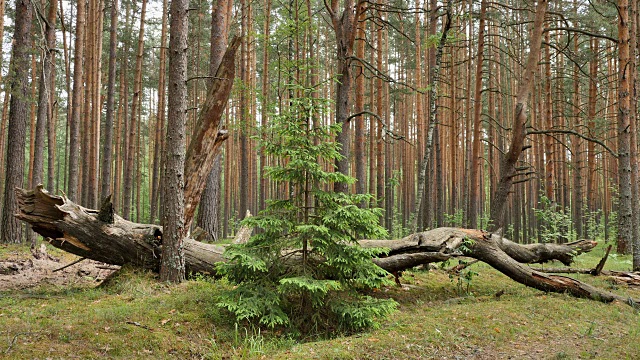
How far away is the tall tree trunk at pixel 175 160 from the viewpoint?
21.5 feet

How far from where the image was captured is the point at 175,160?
21.7 feet

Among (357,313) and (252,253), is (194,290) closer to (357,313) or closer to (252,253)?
(252,253)

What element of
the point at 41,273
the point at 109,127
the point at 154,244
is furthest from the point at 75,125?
the point at 154,244

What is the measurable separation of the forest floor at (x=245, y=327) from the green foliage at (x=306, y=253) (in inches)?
14.3

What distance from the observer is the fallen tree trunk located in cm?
646

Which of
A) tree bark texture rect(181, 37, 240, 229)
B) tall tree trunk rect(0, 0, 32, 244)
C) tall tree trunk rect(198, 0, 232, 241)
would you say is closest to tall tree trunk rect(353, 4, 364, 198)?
tall tree trunk rect(198, 0, 232, 241)

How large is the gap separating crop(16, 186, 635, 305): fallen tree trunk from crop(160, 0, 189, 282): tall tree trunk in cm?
48

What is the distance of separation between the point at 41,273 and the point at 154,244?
9.76 ft

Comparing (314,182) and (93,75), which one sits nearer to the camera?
(314,182)

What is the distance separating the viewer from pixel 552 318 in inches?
255

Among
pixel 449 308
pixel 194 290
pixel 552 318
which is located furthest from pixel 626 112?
pixel 194 290

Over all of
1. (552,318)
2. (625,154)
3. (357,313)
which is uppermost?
(625,154)

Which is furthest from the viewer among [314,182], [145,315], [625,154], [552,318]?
[625,154]

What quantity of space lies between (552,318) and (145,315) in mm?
6004
